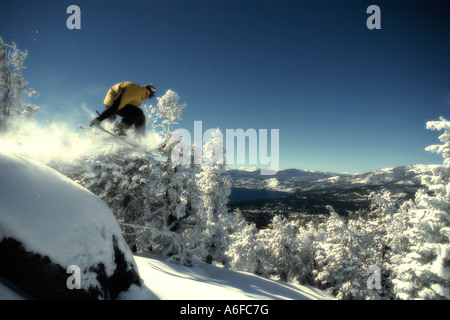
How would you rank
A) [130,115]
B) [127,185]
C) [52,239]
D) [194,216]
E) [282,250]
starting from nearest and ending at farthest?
[52,239]
[130,115]
[127,185]
[194,216]
[282,250]

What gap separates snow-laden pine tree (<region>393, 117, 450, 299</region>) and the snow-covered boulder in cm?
1165

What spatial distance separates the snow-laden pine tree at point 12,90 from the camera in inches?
488

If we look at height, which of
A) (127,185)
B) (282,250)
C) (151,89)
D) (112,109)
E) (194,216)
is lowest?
(282,250)

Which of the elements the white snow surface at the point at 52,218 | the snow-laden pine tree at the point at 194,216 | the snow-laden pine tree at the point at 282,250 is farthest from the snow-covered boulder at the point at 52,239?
the snow-laden pine tree at the point at 282,250

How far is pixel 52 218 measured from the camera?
3275mm

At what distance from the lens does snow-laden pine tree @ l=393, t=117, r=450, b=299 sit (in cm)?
782

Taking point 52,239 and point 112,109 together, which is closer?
point 52,239

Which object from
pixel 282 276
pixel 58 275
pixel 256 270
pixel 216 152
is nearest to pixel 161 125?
pixel 216 152

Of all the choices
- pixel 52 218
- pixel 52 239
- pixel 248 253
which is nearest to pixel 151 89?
pixel 52 218

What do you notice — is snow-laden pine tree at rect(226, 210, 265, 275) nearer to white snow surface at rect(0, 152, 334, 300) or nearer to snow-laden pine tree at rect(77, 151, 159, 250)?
snow-laden pine tree at rect(77, 151, 159, 250)

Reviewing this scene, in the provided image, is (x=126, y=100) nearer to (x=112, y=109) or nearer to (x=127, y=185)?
(x=112, y=109)

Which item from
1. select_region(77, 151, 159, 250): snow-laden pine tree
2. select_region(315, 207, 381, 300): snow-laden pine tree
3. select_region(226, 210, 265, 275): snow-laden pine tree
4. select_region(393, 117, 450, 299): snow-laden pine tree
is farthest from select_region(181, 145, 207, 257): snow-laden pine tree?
select_region(315, 207, 381, 300): snow-laden pine tree

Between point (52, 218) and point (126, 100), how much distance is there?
3250 mm
